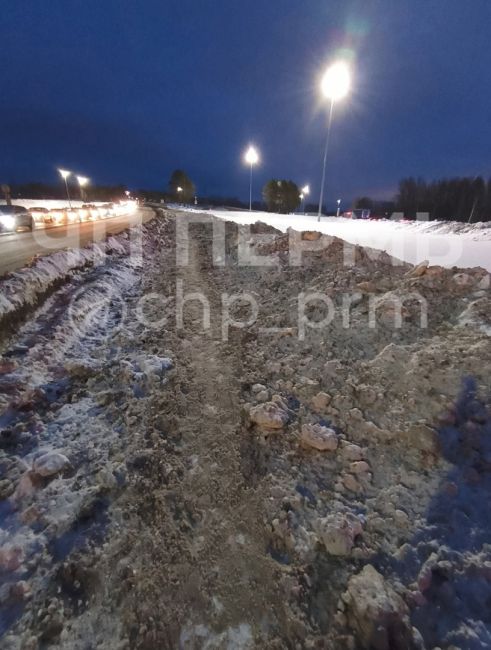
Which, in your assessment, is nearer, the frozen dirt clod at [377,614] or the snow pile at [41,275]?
the frozen dirt clod at [377,614]

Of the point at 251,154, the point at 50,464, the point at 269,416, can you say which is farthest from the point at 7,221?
the point at 251,154

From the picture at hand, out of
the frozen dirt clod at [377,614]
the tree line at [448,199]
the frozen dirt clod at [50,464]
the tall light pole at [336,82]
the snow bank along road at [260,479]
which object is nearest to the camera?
the frozen dirt clod at [377,614]

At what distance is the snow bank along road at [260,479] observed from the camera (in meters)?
1.85

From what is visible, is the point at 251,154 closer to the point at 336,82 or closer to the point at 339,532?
the point at 336,82

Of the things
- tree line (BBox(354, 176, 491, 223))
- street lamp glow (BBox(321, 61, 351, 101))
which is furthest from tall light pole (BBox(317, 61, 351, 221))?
tree line (BBox(354, 176, 491, 223))

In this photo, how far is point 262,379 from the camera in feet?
13.3

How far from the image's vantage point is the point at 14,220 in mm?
13875

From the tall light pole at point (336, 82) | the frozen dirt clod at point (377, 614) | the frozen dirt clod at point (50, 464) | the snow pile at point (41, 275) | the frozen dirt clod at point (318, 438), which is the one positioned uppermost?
the tall light pole at point (336, 82)

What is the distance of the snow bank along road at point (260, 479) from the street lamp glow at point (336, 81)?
444 inches

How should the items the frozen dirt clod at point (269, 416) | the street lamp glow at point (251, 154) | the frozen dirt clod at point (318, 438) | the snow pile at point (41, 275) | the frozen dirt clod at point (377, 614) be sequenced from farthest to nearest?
the street lamp glow at point (251, 154) < the snow pile at point (41, 275) < the frozen dirt clod at point (269, 416) < the frozen dirt clod at point (318, 438) < the frozen dirt clod at point (377, 614)

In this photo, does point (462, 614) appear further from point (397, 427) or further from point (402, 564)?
point (397, 427)

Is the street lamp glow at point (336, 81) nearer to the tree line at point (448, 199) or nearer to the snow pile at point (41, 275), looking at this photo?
the snow pile at point (41, 275)

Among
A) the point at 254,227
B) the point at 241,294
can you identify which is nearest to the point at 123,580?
the point at 241,294

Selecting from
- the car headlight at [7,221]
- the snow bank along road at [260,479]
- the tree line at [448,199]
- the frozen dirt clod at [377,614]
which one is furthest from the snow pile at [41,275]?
the tree line at [448,199]
